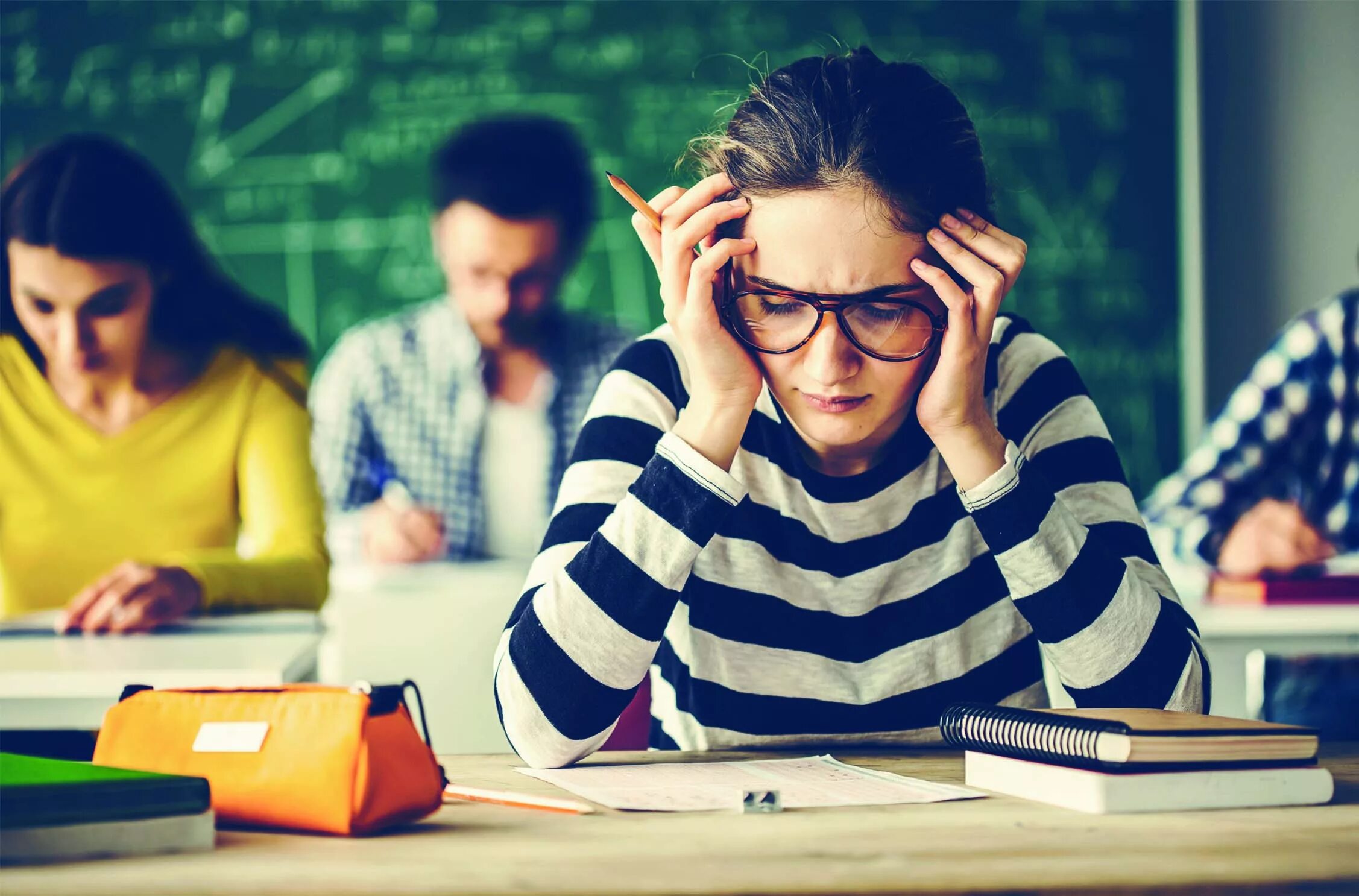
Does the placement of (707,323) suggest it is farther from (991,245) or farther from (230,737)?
(230,737)

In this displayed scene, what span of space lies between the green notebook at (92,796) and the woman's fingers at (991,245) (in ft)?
2.50

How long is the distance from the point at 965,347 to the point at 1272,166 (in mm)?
3025

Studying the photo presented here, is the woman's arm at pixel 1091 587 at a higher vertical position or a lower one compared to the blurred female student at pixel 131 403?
lower

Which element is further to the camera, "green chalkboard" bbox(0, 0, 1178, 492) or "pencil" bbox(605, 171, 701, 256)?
"green chalkboard" bbox(0, 0, 1178, 492)

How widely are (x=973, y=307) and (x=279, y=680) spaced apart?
828mm

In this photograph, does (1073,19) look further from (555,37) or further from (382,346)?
(382,346)

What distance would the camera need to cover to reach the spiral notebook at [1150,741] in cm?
84

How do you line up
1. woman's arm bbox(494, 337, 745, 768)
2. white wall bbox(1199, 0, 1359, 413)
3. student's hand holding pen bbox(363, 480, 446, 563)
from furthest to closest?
1. white wall bbox(1199, 0, 1359, 413)
2. student's hand holding pen bbox(363, 480, 446, 563)
3. woman's arm bbox(494, 337, 745, 768)

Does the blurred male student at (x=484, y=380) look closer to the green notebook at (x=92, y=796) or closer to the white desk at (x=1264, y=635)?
the white desk at (x=1264, y=635)

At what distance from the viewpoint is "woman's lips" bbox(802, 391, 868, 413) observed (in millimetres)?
1149

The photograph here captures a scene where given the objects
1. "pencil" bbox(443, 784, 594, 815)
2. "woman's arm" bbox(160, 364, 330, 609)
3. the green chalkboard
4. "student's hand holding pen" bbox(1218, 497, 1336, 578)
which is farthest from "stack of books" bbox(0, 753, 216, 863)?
the green chalkboard

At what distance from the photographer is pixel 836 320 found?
43.8 inches

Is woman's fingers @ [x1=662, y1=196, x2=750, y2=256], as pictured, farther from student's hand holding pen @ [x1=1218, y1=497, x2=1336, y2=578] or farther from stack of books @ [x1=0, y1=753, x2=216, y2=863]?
student's hand holding pen @ [x1=1218, y1=497, x2=1336, y2=578]

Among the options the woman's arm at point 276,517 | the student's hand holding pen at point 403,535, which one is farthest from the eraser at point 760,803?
the student's hand holding pen at point 403,535
